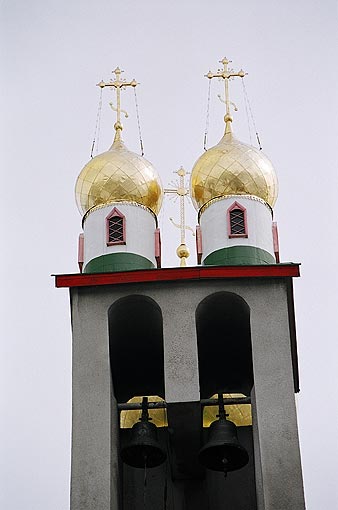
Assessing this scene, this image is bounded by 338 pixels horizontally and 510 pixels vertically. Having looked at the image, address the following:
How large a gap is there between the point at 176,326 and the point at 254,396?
4.90 ft

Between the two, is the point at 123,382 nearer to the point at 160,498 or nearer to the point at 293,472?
the point at 160,498

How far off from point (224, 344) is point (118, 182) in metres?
3.23

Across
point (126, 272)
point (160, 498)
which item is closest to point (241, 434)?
point (160, 498)

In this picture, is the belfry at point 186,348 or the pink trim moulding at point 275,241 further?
the pink trim moulding at point 275,241

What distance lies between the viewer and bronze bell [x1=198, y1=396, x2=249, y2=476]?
21578 mm

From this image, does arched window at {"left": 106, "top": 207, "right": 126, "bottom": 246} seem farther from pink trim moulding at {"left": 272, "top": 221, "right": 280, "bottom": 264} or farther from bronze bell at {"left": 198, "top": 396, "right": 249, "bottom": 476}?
bronze bell at {"left": 198, "top": 396, "right": 249, "bottom": 476}

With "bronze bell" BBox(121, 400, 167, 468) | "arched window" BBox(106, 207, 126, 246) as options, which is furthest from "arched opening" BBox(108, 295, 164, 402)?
"bronze bell" BBox(121, 400, 167, 468)

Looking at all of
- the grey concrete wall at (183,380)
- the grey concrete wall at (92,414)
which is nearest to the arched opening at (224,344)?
the grey concrete wall at (183,380)

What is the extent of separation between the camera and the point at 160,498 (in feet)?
77.8

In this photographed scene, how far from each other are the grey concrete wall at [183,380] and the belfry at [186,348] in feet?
0.06

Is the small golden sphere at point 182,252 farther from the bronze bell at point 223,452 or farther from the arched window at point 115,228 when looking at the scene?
the bronze bell at point 223,452

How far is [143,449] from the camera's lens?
21.9 metres

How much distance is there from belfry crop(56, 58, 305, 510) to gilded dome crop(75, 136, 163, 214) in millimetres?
22

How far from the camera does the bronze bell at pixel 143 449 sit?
2172 centimetres
